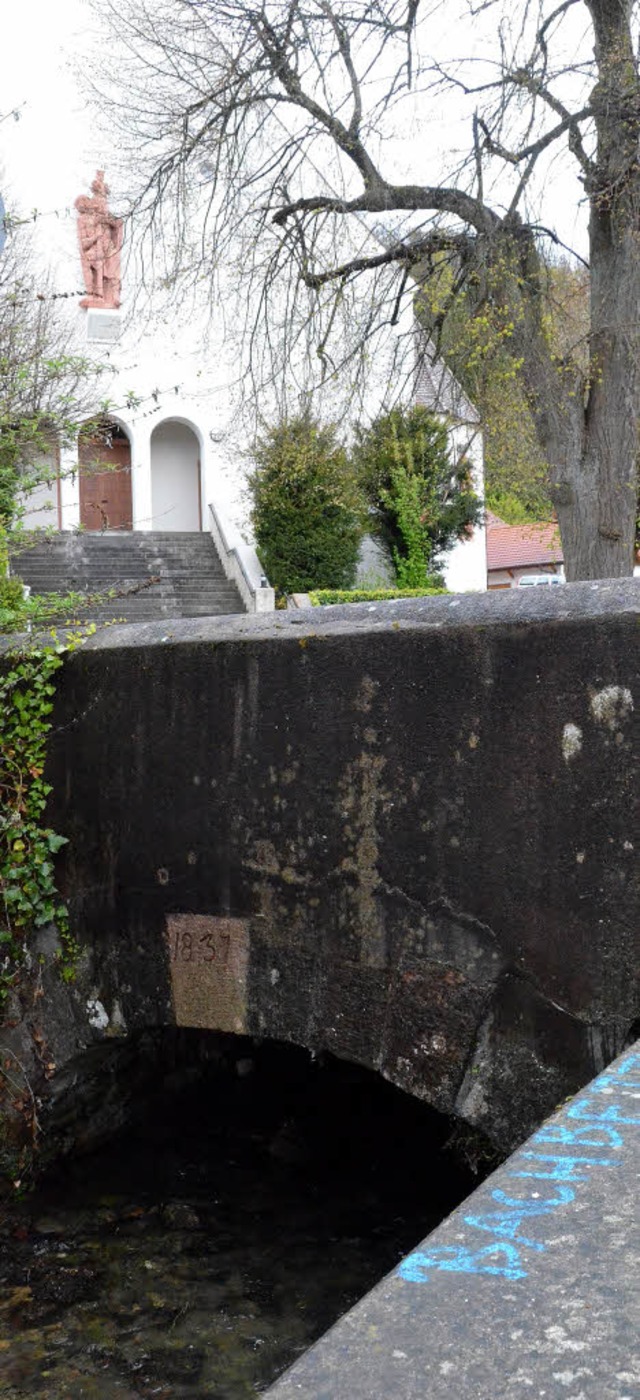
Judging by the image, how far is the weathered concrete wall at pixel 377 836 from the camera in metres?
3.04

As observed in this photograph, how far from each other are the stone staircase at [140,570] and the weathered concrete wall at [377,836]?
1451cm

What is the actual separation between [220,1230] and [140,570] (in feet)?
61.6

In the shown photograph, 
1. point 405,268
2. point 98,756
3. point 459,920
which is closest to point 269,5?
point 405,268

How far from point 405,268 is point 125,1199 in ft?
32.6

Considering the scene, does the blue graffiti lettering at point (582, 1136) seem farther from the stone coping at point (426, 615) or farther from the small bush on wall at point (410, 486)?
the small bush on wall at point (410, 486)

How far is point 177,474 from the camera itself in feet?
91.5

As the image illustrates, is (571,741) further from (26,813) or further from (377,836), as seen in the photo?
(26,813)

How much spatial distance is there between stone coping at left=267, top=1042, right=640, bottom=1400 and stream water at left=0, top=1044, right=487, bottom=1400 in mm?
2274

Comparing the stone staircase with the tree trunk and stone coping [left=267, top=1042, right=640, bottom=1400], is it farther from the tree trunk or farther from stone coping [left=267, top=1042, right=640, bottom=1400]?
stone coping [left=267, top=1042, right=640, bottom=1400]

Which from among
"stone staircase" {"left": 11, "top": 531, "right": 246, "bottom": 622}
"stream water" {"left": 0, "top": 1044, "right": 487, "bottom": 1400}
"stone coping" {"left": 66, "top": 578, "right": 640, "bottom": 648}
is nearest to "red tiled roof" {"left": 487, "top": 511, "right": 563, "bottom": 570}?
"stone staircase" {"left": 11, "top": 531, "right": 246, "bottom": 622}

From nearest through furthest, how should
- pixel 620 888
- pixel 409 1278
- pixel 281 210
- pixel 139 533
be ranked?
1. pixel 409 1278
2. pixel 620 888
3. pixel 281 210
4. pixel 139 533

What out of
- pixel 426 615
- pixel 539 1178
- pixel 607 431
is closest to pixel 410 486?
pixel 607 431

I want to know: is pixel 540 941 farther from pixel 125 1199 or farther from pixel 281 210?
pixel 281 210

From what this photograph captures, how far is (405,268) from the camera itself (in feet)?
39.5
